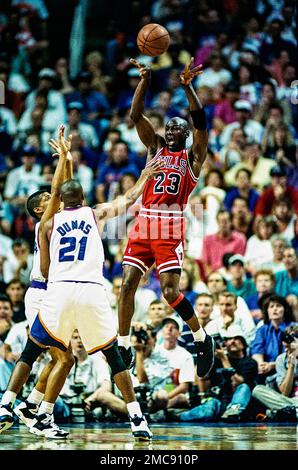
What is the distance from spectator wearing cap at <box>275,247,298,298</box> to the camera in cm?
1213

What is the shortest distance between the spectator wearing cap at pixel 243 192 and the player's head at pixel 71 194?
597 cm

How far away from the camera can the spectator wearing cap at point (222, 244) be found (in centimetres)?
1325

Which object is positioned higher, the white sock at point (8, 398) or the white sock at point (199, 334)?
the white sock at point (199, 334)

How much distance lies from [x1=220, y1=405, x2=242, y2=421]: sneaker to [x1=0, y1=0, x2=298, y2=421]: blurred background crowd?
0.02 metres

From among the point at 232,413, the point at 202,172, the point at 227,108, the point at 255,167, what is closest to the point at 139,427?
the point at 232,413

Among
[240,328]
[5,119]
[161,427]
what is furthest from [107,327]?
[5,119]

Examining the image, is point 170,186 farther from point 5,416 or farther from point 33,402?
point 5,416

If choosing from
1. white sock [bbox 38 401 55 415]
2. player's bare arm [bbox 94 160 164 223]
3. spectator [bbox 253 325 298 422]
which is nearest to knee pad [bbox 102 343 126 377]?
white sock [bbox 38 401 55 415]

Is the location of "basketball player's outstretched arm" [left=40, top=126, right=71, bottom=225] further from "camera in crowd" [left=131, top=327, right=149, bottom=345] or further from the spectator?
the spectator

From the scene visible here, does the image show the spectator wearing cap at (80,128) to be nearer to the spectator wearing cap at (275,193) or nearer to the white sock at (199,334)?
the spectator wearing cap at (275,193)

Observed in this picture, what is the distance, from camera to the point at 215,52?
57.5ft

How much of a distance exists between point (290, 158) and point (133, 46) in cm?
506

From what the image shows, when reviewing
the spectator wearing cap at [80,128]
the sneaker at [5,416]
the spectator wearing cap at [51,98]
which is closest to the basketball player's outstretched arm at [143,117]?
the sneaker at [5,416]

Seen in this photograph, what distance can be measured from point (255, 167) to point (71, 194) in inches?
275
